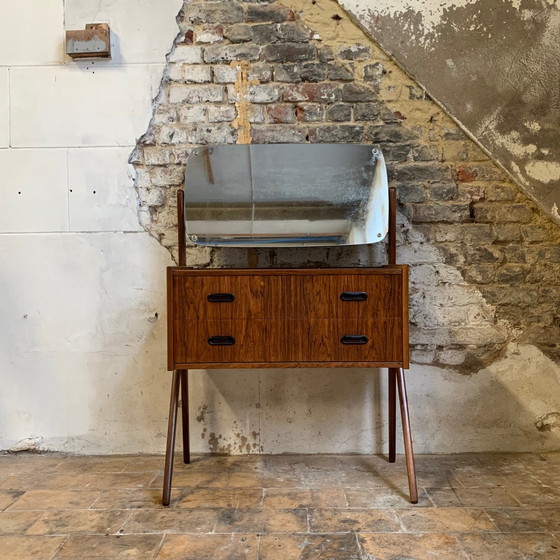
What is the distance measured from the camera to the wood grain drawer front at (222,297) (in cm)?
195

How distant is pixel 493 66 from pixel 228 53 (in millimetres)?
1159

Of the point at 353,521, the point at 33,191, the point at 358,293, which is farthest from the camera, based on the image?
the point at 33,191

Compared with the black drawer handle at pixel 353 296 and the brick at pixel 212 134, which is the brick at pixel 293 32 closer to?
the brick at pixel 212 134

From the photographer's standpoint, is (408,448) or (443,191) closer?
(408,448)

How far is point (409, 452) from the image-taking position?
198cm

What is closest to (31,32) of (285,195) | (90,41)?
(90,41)

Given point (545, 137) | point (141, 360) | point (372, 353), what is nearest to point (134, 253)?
point (141, 360)

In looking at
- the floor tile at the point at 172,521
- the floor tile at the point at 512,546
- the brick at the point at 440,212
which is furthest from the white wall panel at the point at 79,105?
the floor tile at the point at 512,546

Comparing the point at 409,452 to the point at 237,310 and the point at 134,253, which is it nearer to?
the point at 237,310

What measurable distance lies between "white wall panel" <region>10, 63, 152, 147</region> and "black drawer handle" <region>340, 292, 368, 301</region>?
122 cm

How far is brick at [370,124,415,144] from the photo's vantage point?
7.73 feet

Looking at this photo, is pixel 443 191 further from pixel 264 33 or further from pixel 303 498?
pixel 303 498

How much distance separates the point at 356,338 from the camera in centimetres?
196

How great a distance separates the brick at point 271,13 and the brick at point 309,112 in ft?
1.25
